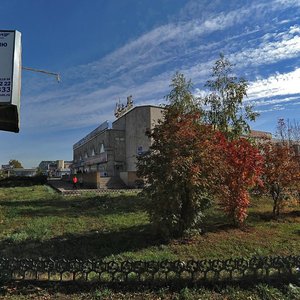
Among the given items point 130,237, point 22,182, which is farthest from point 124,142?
point 130,237

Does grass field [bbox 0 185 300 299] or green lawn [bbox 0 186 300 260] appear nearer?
grass field [bbox 0 185 300 299]

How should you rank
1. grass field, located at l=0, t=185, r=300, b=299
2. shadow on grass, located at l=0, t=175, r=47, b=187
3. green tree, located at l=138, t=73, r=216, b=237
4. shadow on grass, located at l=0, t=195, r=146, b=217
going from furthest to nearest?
1. shadow on grass, located at l=0, t=175, r=47, b=187
2. shadow on grass, located at l=0, t=195, r=146, b=217
3. green tree, located at l=138, t=73, r=216, b=237
4. grass field, located at l=0, t=185, r=300, b=299

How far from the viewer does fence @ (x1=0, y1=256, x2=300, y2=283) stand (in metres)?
5.40

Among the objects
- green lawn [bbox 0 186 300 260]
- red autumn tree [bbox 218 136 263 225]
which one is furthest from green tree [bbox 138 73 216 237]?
red autumn tree [bbox 218 136 263 225]

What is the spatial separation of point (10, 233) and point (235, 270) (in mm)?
7365

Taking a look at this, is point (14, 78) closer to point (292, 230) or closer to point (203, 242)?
point (203, 242)

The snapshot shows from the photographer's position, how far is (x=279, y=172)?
42.0 feet

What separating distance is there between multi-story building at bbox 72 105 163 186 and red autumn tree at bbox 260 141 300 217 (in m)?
24.9

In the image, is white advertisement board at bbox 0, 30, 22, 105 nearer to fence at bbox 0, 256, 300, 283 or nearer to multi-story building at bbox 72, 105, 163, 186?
fence at bbox 0, 256, 300, 283

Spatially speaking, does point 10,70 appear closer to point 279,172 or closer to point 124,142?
point 279,172

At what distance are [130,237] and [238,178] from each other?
3911 mm

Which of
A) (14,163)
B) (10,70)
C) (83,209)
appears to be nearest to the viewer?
(10,70)

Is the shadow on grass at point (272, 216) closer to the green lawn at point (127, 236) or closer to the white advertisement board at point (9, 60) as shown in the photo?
the green lawn at point (127, 236)

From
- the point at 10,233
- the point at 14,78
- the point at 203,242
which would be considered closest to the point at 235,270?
the point at 203,242
